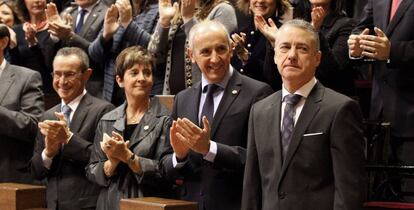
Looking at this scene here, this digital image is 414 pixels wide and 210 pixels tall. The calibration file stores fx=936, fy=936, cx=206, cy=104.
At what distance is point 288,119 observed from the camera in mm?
3826

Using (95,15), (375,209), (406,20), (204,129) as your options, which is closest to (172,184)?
(204,129)

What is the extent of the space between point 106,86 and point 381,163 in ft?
6.49

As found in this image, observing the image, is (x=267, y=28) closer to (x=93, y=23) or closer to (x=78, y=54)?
(x=78, y=54)

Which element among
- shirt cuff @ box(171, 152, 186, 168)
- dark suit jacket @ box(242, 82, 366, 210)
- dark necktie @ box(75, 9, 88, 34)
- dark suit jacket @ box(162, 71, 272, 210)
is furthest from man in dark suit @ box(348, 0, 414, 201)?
dark necktie @ box(75, 9, 88, 34)

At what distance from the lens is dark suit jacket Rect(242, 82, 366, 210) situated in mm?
3623

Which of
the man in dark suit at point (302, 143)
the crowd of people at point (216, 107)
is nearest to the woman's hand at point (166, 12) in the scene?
the crowd of people at point (216, 107)

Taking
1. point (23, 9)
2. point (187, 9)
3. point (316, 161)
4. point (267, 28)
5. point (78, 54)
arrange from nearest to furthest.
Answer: point (316, 161) < point (267, 28) < point (78, 54) < point (187, 9) < point (23, 9)

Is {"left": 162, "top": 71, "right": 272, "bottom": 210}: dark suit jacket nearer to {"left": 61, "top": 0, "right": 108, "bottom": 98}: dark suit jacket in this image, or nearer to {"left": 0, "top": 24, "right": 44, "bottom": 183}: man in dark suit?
{"left": 0, "top": 24, "right": 44, "bottom": 183}: man in dark suit

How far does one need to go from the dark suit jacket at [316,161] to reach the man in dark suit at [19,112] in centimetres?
193

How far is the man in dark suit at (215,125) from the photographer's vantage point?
4285 millimetres

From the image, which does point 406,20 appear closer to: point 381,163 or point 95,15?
point 381,163

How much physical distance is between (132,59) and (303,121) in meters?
1.37

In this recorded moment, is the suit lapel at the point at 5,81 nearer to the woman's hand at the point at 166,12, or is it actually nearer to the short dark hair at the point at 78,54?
the short dark hair at the point at 78,54

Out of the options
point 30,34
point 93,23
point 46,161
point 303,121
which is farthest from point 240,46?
point 30,34
